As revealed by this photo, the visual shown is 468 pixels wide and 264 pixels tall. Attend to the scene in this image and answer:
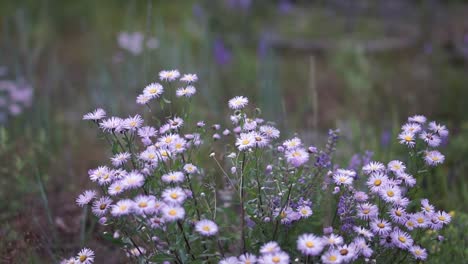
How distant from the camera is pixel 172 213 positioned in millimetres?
1241

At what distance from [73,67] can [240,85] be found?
1.83 m

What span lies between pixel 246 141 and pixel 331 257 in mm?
380

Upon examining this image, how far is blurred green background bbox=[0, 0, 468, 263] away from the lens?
2.42 m

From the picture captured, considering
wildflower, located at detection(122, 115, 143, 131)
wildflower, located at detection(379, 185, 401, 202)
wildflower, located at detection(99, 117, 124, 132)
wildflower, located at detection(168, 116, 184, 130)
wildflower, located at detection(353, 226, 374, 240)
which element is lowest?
wildflower, located at detection(353, 226, 374, 240)

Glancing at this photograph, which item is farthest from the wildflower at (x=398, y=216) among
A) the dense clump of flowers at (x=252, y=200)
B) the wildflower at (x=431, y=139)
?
the wildflower at (x=431, y=139)

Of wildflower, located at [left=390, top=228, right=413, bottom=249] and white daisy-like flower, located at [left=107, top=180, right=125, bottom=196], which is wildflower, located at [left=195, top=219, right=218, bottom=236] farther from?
wildflower, located at [left=390, top=228, right=413, bottom=249]

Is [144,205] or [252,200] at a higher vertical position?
[252,200]

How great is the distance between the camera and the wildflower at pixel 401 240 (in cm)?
138

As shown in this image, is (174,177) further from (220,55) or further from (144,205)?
(220,55)

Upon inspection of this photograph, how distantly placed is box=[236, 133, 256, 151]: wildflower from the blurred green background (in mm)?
782

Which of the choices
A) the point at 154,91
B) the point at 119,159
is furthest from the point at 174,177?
the point at 154,91

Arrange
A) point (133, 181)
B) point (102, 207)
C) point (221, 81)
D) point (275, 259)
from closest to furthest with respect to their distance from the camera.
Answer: point (275, 259), point (133, 181), point (102, 207), point (221, 81)

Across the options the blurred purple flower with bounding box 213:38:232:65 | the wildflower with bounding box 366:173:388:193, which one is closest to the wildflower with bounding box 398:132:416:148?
the wildflower with bounding box 366:173:388:193

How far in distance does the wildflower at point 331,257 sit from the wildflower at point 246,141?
34 centimetres
